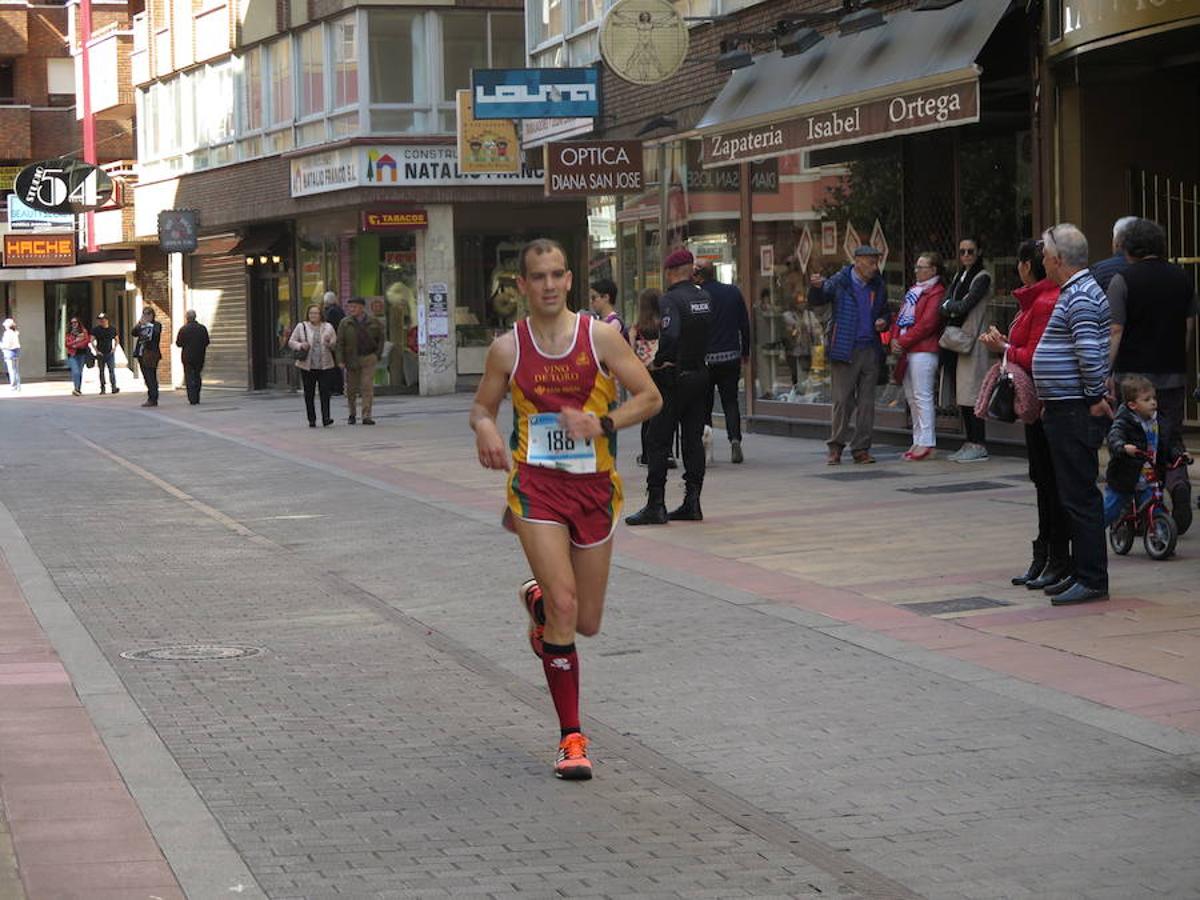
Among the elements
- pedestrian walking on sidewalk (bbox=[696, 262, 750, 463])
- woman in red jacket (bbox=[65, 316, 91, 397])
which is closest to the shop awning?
pedestrian walking on sidewalk (bbox=[696, 262, 750, 463])

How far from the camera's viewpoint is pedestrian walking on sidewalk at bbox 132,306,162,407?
36750 mm

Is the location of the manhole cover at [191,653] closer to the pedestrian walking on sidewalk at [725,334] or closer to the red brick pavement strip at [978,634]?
the red brick pavement strip at [978,634]

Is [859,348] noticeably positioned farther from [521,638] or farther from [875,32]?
[521,638]

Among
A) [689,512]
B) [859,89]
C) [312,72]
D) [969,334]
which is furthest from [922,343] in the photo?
[312,72]

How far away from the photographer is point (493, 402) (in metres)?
7.30

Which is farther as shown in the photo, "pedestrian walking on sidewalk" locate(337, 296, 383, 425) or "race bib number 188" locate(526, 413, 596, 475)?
"pedestrian walking on sidewalk" locate(337, 296, 383, 425)

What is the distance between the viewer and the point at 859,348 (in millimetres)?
18234

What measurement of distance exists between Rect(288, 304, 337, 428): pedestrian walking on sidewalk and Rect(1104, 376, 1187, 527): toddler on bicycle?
17784 millimetres

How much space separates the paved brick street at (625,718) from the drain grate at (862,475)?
2084mm

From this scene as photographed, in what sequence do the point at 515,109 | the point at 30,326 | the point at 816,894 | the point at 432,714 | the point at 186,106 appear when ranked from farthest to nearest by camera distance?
the point at 30,326 < the point at 186,106 < the point at 515,109 < the point at 432,714 < the point at 816,894

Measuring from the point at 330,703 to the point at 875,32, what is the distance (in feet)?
43.9

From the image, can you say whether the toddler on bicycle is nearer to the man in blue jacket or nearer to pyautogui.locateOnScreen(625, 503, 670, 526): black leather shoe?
pyautogui.locateOnScreen(625, 503, 670, 526): black leather shoe

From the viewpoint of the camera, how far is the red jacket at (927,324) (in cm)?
1811

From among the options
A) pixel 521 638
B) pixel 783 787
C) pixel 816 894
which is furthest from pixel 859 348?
pixel 816 894
